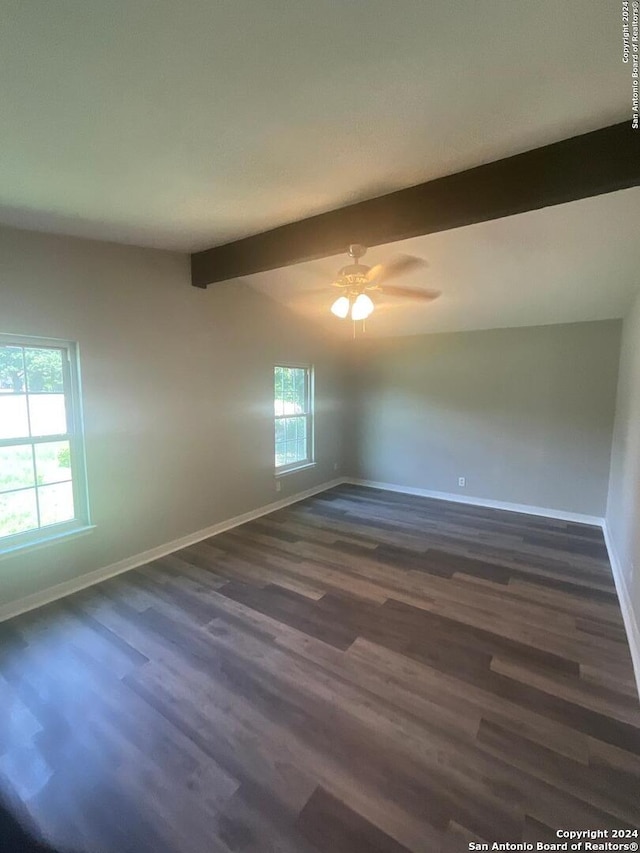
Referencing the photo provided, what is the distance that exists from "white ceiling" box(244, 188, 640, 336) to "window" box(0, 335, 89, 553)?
2176 mm

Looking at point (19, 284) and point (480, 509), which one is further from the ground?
point (19, 284)

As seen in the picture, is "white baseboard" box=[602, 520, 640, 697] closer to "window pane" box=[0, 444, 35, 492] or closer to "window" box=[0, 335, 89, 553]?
"window" box=[0, 335, 89, 553]

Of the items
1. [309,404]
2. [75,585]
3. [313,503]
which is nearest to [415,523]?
[313,503]

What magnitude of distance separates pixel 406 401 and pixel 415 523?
1.93m

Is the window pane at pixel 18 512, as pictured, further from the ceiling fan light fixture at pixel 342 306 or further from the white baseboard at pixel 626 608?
the white baseboard at pixel 626 608

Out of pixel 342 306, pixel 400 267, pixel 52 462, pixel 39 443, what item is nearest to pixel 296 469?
pixel 342 306

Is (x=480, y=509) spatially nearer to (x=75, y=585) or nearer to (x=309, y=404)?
(x=309, y=404)

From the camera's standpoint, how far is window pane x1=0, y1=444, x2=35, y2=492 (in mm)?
2646

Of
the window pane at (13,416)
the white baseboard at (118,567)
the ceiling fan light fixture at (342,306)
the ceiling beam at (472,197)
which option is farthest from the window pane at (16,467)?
the ceiling fan light fixture at (342,306)

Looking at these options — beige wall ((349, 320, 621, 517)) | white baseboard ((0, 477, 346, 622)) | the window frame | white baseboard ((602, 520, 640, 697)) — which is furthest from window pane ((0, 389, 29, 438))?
beige wall ((349, 320, 621, 517))

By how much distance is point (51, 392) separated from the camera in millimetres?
2859

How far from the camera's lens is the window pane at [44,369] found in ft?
9.01

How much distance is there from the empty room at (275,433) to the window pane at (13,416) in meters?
0.02

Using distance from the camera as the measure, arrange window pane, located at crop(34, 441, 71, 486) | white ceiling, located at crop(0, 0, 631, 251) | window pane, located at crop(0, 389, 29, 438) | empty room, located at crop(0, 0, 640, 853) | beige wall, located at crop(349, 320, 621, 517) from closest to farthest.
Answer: white ceiling, located at crop(0, 0, 631, 251)
empty room, located at crop(0, 0, 640, 853)
window pane, located at crop(0, 389, 29, 438)
window pane, located at crop(34, 441, 71, 486)
beige wall, located at crop(349, 320, 621, 517)
